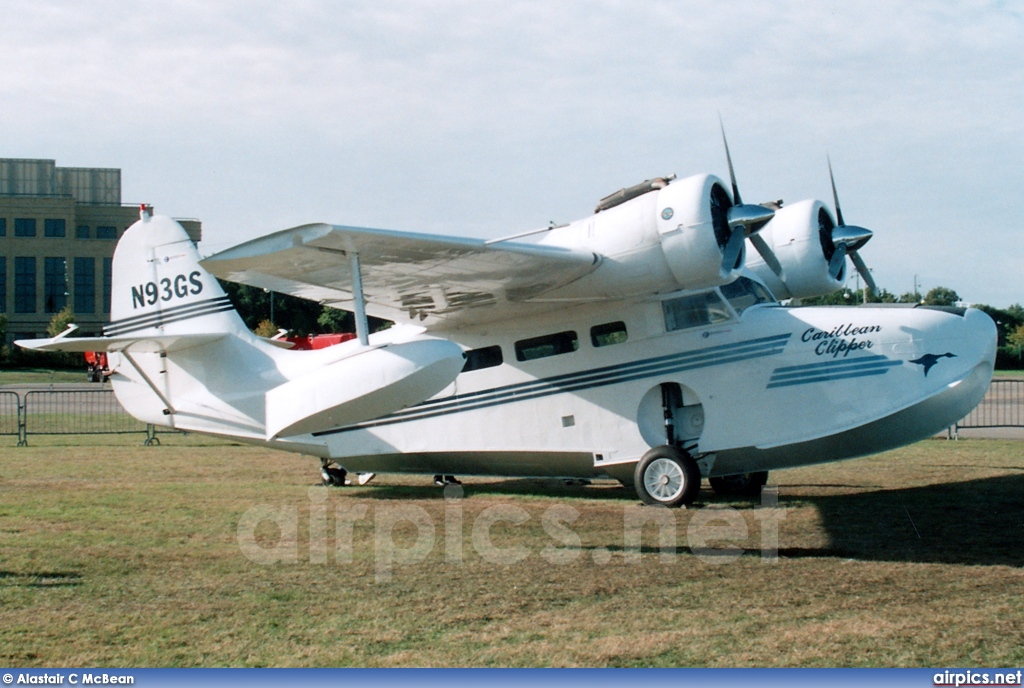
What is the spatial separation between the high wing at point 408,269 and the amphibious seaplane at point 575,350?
32mm

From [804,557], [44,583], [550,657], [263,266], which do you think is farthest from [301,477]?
[550,657]

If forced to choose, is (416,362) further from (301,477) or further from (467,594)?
(301,477)

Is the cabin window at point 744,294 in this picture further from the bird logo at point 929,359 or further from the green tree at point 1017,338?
the green tree at point 1017,338

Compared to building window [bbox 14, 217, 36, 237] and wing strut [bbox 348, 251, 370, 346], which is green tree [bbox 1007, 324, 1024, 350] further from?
building window [bbox 14, 217, 36, 237]

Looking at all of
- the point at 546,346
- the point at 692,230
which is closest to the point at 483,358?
the point at 546,346

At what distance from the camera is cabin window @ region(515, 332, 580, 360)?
36.3 ft

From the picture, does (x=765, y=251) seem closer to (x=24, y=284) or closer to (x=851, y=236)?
(x=851, y=236)

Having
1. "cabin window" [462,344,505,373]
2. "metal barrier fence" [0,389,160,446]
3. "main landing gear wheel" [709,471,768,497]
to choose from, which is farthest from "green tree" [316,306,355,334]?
"main landing gear wheel" [709,471,768,497]

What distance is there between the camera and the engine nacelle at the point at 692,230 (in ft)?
29.5

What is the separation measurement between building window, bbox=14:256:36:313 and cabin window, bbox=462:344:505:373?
5329cm

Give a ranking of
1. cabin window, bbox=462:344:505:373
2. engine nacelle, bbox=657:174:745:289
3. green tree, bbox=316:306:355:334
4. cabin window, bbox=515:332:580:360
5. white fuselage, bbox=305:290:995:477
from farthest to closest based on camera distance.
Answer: green tree, bbox=316:306:355:334
cabin window, bbox=462:344:505:373
cabin window, bbox=515:332:580:360
white fuselage, bbox=305:290:995:477
engine nacelle, bbox=657:174:745:289

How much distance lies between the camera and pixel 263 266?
339 inches

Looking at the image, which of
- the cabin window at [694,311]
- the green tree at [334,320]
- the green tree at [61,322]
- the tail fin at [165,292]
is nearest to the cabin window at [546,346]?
the cabin window at [694,311]

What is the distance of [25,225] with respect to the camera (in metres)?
56.4
